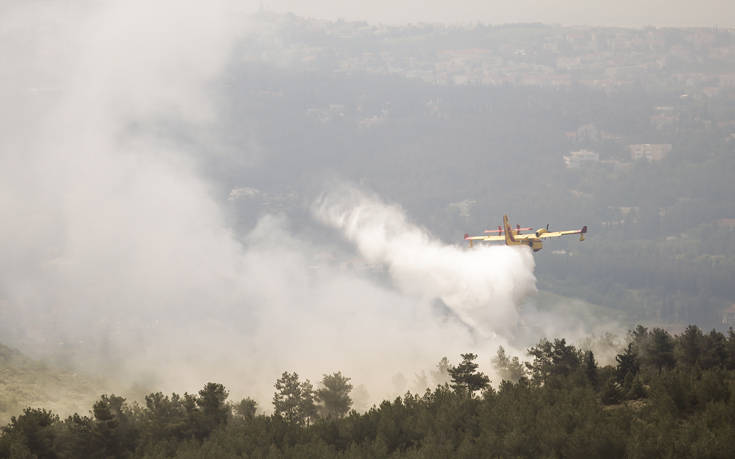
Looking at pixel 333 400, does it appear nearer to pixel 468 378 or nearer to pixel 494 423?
pixel 468 378

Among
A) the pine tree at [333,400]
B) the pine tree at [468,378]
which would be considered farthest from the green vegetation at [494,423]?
the pine tree at [333,400]

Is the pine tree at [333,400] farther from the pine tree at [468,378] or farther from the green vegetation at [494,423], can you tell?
the pine tree at [468,378]

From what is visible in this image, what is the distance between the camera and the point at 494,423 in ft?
285

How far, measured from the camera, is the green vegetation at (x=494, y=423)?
75562mm

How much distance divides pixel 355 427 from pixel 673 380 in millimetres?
30336

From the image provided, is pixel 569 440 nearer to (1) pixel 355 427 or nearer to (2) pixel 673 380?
(2) pixel 673 380

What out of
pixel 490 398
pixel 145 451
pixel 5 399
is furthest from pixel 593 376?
pixel 5 399

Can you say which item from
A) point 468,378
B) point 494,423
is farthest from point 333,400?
point 494,423

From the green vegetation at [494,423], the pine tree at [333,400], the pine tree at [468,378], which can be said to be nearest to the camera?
the green vegetation at [494,423]

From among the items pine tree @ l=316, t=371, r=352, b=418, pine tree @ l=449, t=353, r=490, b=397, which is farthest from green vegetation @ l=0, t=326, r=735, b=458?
pine tree @ l=316, t=371, r=352, b=418

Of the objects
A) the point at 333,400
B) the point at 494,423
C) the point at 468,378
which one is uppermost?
the point at 333,400

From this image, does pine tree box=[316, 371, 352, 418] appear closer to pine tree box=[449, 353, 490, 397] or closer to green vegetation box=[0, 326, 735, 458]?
green vegetation box=[0, 326, 735, 458]

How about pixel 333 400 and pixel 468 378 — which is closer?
pixel 468 378

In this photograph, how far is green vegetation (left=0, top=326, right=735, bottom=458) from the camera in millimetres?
75562
